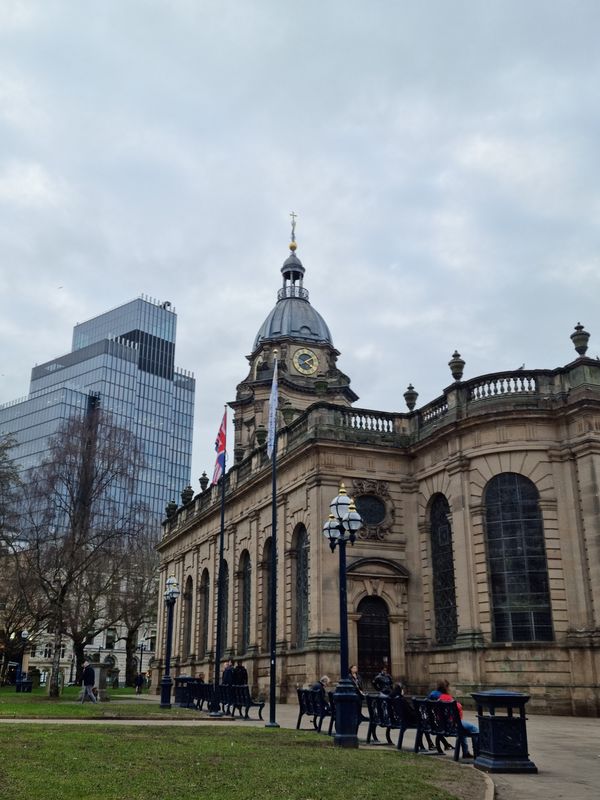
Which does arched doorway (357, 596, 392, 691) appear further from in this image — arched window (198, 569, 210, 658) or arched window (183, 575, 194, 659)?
arched window (183, 575, 194, 659)

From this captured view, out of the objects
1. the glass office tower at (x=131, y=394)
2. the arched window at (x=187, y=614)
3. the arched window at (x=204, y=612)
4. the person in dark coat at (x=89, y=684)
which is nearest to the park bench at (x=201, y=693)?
the person in dark coat at (x=89, y=684)

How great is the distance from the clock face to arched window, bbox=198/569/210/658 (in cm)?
1569

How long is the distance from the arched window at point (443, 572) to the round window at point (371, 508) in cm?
209

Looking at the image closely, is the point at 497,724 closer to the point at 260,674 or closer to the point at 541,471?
the point at 541,471

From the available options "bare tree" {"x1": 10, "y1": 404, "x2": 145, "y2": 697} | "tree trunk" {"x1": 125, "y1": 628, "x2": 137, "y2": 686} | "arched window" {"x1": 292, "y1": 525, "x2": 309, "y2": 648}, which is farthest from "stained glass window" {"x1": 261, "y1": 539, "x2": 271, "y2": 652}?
"tree trunk" {"x1": 125, "y1": 628, "x2": 137, "y2": 686}

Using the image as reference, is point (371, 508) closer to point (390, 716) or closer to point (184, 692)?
point (184, 692)

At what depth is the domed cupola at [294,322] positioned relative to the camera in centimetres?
5703

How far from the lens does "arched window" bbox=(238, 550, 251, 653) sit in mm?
41031

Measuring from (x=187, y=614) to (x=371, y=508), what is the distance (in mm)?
23499

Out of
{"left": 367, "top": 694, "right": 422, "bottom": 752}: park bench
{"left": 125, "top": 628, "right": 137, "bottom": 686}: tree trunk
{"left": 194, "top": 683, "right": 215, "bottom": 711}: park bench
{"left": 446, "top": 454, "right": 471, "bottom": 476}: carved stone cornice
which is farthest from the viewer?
{"left": 125, "top": 628, "right": 137, "bottom": 686}: tree trunk

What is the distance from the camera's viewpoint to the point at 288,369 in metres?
55.2

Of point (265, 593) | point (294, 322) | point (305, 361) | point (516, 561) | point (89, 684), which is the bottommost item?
point (89, 684)

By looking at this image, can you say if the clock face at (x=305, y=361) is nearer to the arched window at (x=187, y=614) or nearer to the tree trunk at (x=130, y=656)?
the arched window at (x=187, y=614)

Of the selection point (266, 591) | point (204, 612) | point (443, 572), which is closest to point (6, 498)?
point (204, 612)
